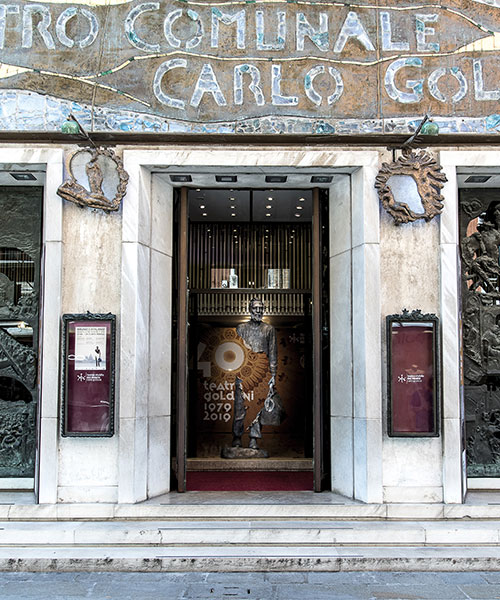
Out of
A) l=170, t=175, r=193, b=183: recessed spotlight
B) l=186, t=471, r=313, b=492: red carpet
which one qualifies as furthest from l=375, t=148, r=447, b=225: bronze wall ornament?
l=186, t=471, r=313, b=492: red carpet

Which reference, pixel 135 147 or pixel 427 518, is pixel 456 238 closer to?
pixel 427 518

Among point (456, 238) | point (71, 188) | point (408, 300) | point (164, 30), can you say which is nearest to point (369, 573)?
point (408, 300)

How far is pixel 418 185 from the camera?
27.7ft

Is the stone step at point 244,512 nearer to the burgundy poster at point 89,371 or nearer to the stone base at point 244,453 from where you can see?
the burgundy poster at point 89,371

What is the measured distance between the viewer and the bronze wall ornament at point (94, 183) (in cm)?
832

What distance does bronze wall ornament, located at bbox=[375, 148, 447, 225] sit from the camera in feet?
27.6

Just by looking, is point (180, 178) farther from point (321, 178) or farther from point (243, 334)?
point (243, 334)

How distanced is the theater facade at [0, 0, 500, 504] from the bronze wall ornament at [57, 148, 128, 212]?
2cm

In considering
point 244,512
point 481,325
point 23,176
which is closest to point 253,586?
point 244,512

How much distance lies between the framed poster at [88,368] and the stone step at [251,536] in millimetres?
1326

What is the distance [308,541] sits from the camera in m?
7.47

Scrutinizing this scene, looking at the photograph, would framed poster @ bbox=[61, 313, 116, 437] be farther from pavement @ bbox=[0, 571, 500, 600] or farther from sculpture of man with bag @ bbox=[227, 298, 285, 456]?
sculpture of man with bag @ bbox=[227, 298, 285, 456]

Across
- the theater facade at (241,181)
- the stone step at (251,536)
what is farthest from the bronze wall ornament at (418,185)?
the stone step at (251,536)

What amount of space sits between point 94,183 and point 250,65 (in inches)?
103
